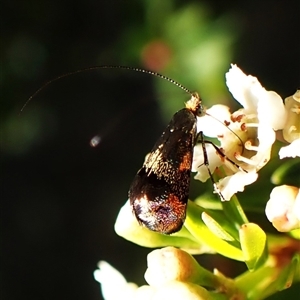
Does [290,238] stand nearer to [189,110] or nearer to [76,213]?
[189,110]

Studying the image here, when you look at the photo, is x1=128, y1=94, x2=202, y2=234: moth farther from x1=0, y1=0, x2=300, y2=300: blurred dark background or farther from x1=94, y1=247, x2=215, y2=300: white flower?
x1=0, y1=0, x2=300, y2=300: blurred dark background

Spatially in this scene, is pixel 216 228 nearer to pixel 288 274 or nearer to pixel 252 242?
pixel 252 242

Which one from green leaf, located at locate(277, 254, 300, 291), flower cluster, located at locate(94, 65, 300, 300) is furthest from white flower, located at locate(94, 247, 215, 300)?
green leaf, located at locate(277, 254, 300, 291)

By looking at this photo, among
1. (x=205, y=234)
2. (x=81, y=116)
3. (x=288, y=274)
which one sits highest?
(x=81, y=116)

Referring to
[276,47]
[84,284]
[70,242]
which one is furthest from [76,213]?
[276,47]

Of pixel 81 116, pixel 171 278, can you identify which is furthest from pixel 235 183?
pixel 81 116

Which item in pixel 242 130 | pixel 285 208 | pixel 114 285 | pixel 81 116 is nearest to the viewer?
pixel 285 208

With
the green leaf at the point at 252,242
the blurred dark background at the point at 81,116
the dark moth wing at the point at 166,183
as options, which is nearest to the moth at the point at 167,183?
the dark moth wing at the point at 166,183
